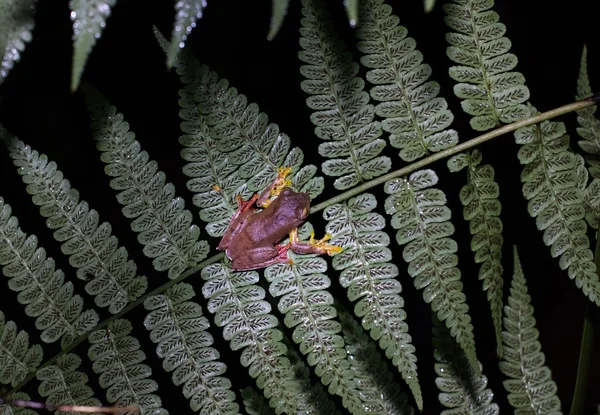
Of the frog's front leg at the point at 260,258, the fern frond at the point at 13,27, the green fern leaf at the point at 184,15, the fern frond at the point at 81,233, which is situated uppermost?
the fern frond at the point at 13,27

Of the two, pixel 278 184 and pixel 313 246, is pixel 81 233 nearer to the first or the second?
pixel 278 184

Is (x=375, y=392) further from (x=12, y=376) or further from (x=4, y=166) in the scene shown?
(x=4, y=166)

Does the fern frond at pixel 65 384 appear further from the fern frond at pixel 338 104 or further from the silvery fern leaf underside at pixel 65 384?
the fern frond at pixel 338 104

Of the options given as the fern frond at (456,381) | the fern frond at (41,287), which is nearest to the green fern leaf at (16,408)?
the fern frond at (41,287)

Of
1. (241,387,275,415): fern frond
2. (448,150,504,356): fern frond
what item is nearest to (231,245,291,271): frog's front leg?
(241,387,275,415): fern frond

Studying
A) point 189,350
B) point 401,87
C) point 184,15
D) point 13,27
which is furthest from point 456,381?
point 13,27

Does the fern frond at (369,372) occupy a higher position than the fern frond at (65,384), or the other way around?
the fern frond at (65,384)

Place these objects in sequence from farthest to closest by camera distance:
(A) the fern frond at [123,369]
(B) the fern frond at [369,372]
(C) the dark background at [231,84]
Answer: (C) the dark background at [231,84] → (B) the fern frond at [369,372] → (A) the fern frond at [123,369]
